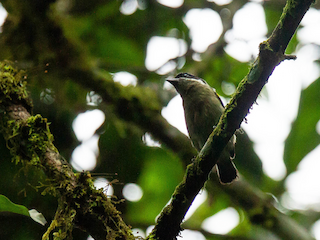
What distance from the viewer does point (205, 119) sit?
3615mm

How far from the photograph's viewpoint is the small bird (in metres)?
3.62

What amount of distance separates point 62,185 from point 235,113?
124cm

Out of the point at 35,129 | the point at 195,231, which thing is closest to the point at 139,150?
the point at 195,231

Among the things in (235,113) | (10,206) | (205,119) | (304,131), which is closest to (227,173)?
(205,119)

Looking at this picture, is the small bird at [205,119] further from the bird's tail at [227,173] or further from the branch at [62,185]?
the branch at [62,185]

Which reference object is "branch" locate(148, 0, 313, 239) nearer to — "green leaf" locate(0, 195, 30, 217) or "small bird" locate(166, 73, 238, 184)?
"green leaf" locate(0, 195, 30, 217)

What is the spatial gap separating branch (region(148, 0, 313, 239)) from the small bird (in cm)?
131

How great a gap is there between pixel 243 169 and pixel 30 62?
2915mm

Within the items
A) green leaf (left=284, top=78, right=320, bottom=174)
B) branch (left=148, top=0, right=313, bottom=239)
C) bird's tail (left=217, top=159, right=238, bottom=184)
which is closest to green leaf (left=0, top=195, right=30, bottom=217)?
branch (left=148, top=0, right=313, bottom=239)

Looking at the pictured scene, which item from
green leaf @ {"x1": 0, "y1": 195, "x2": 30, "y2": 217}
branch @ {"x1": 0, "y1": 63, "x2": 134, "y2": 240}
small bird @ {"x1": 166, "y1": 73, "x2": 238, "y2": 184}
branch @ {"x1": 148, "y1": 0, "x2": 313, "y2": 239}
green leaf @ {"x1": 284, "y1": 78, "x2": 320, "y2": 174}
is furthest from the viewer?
green leaf @ {"x1": 284, "y1": 78, "x2": 320, "y2": 174}

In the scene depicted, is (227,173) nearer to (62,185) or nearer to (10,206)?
(62,185)

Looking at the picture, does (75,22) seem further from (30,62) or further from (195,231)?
(195,231)

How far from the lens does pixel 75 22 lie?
16.2 feet

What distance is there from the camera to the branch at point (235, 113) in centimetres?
196
